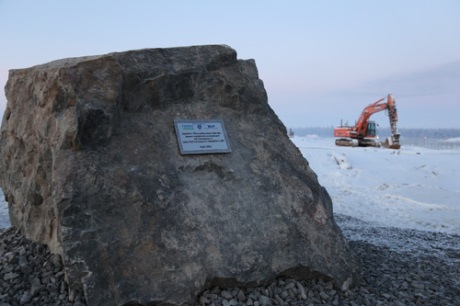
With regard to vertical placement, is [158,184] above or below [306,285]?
above

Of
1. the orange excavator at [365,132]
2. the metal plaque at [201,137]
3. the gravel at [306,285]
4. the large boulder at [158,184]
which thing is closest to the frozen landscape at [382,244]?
the gravel at [306,285]

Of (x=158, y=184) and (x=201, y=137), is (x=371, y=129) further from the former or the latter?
A: (x=158, y=184)

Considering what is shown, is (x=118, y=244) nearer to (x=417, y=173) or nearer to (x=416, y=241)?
(x=416, y=241)

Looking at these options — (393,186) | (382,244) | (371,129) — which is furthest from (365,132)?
(382,244)

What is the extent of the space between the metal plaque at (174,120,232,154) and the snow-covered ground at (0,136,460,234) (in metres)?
4.10

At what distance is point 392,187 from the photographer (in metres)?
11.0

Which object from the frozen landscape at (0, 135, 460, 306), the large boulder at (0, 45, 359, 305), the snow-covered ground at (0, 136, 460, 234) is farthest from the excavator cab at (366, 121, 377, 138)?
the large boulder at (0, 45, 359, 305)

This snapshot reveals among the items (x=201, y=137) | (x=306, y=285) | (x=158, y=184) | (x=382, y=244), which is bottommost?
(x=382, y=244)

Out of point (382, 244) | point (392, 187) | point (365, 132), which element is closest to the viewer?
point (382, 244)

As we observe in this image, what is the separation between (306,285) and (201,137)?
5.72 feet

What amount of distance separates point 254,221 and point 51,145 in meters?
1.97

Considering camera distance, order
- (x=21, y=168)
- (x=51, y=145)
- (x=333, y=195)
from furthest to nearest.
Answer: (x=333, y=195) < (x=21, y=168) < (x=51, y=145)

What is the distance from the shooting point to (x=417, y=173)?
41.7 feet

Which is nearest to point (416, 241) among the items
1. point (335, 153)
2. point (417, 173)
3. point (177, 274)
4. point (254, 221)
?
point (254, 221)
